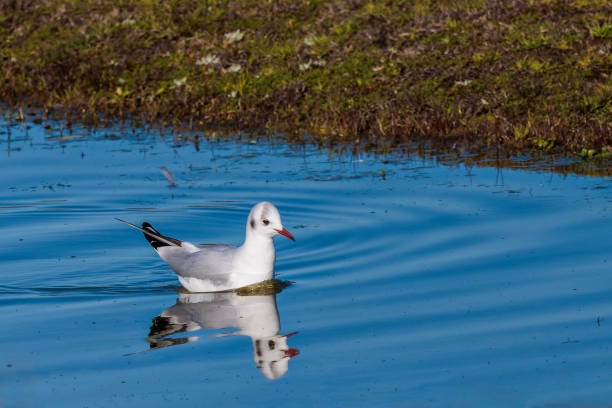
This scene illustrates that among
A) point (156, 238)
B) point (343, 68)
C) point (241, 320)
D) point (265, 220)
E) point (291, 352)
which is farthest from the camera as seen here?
point (343, 68)

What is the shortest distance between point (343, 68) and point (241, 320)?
1174 centimetres

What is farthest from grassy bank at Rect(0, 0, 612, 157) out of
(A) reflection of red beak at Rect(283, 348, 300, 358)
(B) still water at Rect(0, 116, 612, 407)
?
(A) reflection of red beak at Rect(283, 348, 300, 358)

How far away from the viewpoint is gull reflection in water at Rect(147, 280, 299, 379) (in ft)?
26.7

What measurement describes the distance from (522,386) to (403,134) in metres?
10.7

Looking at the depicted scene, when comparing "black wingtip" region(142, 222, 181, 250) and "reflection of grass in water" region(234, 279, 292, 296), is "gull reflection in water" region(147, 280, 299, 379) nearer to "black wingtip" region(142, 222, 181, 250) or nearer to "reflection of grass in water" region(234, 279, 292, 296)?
"reflection of grass in water" region(234, 279, 292, 296)

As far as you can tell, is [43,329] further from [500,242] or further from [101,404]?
[500,242]

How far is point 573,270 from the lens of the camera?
33.7 feet

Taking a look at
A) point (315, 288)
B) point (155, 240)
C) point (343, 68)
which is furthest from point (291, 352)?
point (343, 68)

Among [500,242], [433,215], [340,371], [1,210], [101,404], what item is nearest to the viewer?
→ [101,404]

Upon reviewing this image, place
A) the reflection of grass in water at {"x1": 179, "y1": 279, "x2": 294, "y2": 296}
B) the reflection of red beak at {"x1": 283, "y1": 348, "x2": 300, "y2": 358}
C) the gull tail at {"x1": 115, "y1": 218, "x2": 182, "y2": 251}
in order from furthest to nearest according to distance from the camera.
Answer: the gull tail at {"x1": 115, "y1": 218, "x2": 182, "y2": 251} < the reflection of grass in water at {"x1": 179, "y1": 279, "x2": 294, "y2": 296} < the reflection of red beak at {"x1": 283, "y1": 348, "x2": 300, "y2": 358}

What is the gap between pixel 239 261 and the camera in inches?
406

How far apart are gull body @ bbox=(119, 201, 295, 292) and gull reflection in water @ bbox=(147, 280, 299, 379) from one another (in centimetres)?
12

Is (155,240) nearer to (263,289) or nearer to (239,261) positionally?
(239,261)

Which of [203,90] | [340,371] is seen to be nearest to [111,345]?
[340,371]
